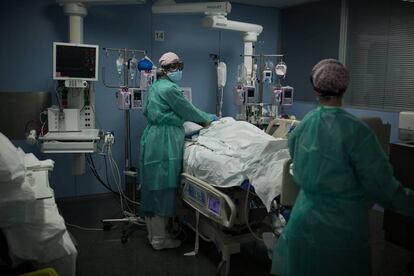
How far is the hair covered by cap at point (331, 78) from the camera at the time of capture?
1772 mm

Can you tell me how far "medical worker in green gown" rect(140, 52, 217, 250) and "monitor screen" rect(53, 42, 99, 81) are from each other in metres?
0.74

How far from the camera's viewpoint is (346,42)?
4.77 m

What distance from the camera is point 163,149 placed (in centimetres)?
330

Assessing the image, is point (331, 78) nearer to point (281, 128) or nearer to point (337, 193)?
point (337, 193)

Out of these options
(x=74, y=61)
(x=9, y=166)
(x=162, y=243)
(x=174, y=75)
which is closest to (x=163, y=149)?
(x=174, y=75)

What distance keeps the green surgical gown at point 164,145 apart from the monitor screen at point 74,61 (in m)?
0.77

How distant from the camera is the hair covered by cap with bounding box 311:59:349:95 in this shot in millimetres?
1772

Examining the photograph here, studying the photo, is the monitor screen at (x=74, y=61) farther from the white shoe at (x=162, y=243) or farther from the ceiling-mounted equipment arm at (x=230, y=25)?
the white shoe at (x=162, y=243)

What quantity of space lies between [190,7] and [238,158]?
223 cm

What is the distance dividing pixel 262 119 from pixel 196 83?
3.41ft

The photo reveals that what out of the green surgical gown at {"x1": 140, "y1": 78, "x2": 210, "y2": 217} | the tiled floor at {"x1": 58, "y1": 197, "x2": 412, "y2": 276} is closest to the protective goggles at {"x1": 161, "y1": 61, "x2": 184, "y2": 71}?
the green surgical gown at {"x1": 140, "y1": 78, "x2": 210, "y2": 217}

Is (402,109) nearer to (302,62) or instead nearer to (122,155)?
(302,62)

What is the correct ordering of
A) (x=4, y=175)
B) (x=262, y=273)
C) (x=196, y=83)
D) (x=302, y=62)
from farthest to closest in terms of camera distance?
(x=302, y=62), (x=196, y=83), (x=262, y=273), (x=4, y=175)

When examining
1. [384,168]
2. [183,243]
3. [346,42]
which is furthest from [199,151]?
[346,42]
